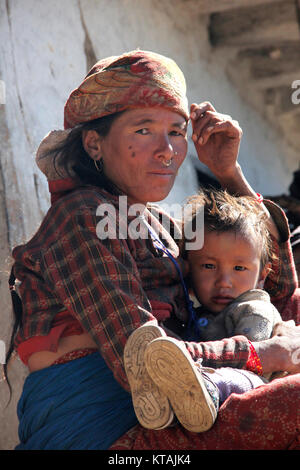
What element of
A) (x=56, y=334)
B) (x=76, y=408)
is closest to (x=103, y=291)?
(x=56, y=334)

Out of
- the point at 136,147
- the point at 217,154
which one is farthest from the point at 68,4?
the point at 136,147

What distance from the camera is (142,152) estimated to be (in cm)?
258

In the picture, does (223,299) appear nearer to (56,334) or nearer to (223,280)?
(223,280)

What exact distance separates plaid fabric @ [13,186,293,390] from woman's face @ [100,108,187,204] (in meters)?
0.14

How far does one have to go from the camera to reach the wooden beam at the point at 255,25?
19.0 feet

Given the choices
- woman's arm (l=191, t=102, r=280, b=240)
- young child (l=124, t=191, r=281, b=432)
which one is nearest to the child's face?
young child (l=124, t=191, r=281, b=432)

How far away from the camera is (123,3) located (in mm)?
4770

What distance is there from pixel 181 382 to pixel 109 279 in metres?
0.45

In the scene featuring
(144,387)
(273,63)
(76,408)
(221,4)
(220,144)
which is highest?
(221,4)

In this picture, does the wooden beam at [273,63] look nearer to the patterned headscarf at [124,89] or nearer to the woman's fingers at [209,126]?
the woman's fingers at [209,126]

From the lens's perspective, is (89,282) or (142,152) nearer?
(89,282)

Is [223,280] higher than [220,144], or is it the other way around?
[220,144]

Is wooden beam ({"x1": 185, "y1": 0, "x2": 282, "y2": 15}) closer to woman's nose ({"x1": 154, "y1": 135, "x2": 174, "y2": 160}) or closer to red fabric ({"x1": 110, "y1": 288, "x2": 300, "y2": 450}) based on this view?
woman's nose ({"x1": 154, "y1": 135, "x2": 174, "y2": 160})

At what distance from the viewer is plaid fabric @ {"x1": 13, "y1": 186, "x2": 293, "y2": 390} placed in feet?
7.02
